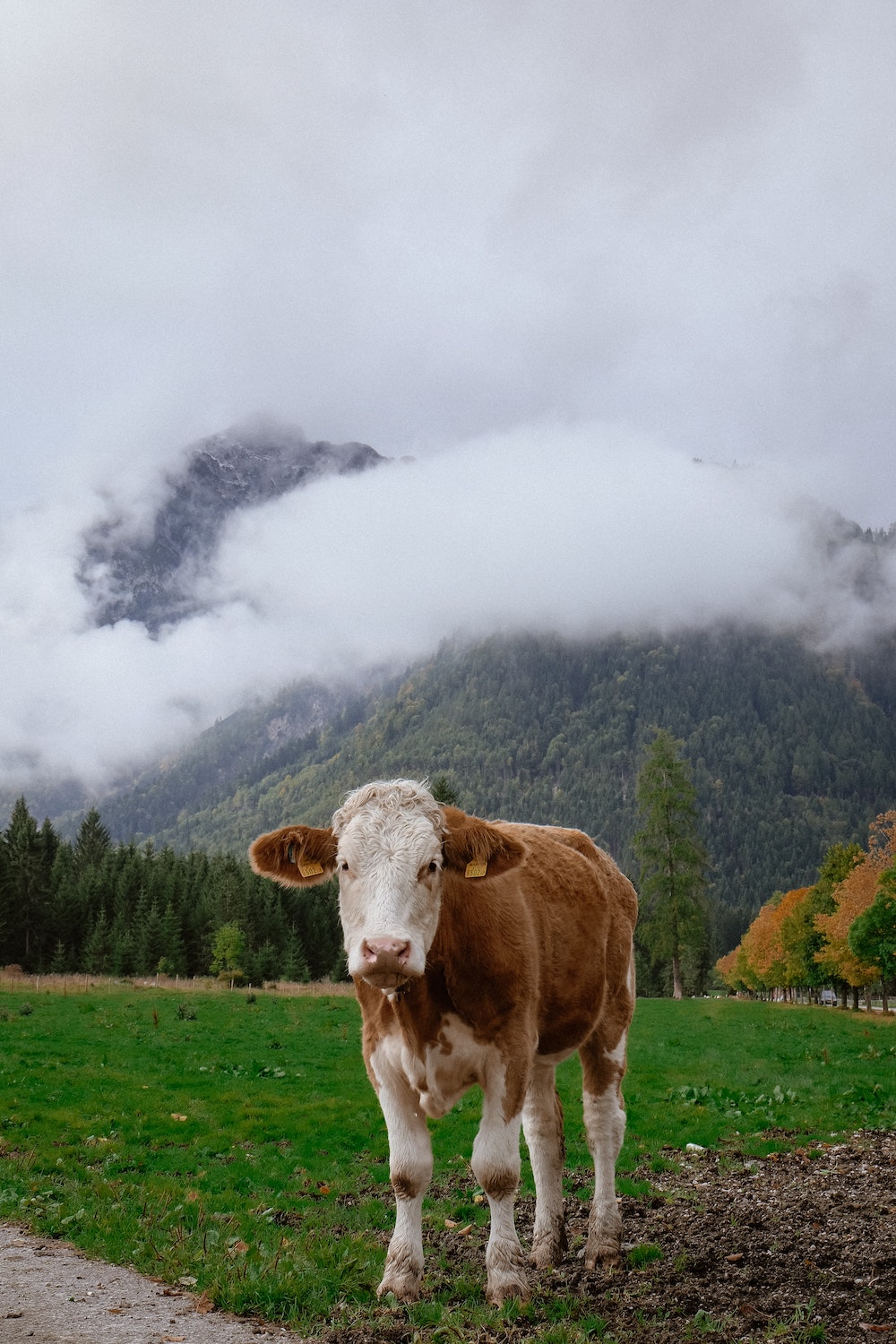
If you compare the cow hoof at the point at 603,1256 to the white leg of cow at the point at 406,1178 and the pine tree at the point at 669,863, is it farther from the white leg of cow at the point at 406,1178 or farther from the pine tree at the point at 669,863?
the pine tree at the point at 669,863

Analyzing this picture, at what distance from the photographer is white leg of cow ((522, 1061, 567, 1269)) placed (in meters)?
8.19

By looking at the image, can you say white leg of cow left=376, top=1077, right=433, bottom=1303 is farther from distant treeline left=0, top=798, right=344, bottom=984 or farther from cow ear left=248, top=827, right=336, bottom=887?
distant treeline left=0, top=798, right=344, bottom=984

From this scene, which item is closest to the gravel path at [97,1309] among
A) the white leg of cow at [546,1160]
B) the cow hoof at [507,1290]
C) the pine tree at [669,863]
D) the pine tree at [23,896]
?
the cow hoof at [507,1290]

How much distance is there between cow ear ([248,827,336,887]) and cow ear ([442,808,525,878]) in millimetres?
933

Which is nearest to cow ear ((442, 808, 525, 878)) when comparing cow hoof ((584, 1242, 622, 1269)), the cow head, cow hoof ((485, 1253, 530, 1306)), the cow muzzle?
the cow head

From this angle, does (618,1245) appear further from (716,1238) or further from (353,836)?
(353,836)

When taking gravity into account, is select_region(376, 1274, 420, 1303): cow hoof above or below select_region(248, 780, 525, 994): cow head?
below

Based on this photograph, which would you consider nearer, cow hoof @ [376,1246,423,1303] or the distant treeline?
cow hoof @ [376,1246,423,1303]

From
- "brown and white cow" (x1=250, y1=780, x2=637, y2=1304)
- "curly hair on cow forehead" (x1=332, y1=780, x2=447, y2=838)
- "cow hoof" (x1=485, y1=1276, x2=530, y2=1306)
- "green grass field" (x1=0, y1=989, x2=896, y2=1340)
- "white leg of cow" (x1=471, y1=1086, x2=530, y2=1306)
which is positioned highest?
"curly hair on cow forehead" (x1=332, y1=780, x2=447, y2=838)

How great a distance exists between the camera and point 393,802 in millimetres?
6824

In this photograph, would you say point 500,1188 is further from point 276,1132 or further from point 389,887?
point 276,1132

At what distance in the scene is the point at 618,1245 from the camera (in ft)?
26.6

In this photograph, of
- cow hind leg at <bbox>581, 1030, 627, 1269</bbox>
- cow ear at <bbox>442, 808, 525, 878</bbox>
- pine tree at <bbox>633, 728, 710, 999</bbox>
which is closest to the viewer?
cow ear at <bbox>442, 808, 525, 878</bbox>

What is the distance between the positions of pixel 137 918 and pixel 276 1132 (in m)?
65.5
